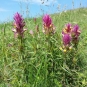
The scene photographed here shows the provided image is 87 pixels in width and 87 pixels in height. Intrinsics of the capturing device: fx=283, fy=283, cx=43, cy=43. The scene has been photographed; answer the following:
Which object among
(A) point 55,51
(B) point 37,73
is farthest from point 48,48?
(B) point 37,73

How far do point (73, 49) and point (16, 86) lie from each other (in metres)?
0.88

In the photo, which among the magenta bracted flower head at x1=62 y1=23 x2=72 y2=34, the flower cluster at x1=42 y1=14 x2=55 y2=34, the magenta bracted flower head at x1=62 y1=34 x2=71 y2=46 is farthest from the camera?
the magenta bracted flower head at x1=62 y1=23 x2=72 y2=34

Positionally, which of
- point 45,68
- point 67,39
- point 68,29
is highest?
point 68,29

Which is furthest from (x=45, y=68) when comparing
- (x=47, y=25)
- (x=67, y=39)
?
(x=47, y=25)

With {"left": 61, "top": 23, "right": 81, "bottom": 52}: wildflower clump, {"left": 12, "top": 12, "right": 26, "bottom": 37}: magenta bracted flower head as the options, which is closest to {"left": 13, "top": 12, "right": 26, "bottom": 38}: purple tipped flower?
{"left": 12, "top": 12, "right": 26, "bottom": 37}: magenta bracted flower head

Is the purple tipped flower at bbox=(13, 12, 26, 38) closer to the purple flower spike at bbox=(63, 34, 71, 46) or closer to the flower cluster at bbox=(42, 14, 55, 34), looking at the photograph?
the flower cluster at bbox=(42, 14, 55, 34)

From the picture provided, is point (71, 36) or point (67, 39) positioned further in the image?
point (71, 36)

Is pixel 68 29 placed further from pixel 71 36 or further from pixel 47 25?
pixel 47 25

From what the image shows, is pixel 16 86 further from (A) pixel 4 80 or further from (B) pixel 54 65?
(B) pixel 54 65

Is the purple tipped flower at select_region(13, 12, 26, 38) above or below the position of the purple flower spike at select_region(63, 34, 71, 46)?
above

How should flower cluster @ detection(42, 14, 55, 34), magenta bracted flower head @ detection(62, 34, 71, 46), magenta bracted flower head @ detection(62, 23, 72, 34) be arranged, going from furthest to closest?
magenta bracted flower head @ detection(62, 23, 72, 34) → flower cluster @ detection(42, 14, 55, 34) → magenta bracted flower head @ detection(62, 34, 71, 46)

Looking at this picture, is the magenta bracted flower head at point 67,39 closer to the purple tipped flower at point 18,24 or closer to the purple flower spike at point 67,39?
the purple flower spike at point 67,39

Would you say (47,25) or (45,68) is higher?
(47,25)

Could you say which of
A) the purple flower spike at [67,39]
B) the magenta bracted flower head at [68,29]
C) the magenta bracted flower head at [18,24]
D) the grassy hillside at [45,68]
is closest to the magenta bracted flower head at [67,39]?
the purple flower spike at [67,39]
